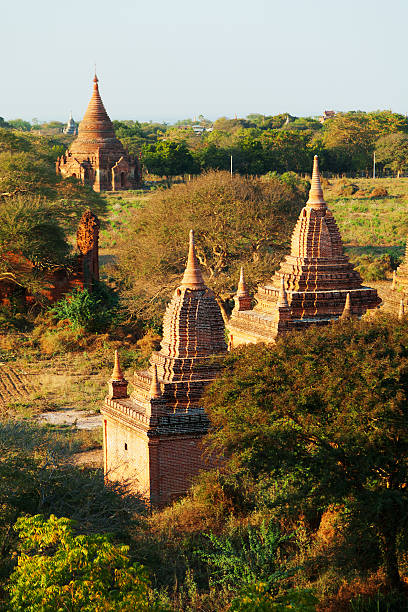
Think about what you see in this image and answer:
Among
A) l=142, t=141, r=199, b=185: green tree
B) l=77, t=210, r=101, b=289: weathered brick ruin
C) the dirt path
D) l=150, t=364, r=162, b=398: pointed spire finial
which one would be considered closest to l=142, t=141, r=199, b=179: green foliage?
l=142, t=141, r=199, b=185: green tree

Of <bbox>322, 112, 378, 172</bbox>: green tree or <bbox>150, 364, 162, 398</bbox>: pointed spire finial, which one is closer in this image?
<bbox>150, 364, 162, 398</bbox>: pointed spire finial

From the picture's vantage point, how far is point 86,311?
38.8 m

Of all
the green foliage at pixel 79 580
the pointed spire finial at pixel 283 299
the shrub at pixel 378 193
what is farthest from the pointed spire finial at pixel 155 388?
the shrub at pixel 378 193

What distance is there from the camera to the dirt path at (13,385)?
100 ft

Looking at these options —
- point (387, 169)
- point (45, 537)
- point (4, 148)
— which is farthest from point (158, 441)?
point (387, 169)

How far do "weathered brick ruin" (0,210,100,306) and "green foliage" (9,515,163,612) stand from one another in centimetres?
2883

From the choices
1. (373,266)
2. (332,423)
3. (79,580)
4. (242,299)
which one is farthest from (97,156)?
(79,580)

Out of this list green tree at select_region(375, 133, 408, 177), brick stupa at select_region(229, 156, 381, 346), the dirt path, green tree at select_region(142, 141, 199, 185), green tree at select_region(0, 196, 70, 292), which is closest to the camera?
brick stupa at select_region(229, 156, 381, 346)

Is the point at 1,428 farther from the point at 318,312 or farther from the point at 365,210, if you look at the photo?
the point at 365,210

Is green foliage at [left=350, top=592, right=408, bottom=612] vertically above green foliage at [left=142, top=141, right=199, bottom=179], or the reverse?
green foliage at [left=142, top=141, right=199, bottom=179]

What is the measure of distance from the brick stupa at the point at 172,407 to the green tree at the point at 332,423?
2809 millimetres

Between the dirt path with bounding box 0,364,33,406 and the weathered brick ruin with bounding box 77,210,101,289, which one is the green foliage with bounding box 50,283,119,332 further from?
the dirt path with bounding box 0,364,33,406

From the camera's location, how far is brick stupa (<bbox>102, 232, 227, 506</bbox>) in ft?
63.0

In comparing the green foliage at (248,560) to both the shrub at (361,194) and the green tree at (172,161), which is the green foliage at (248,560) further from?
the green tree at (172,161)
